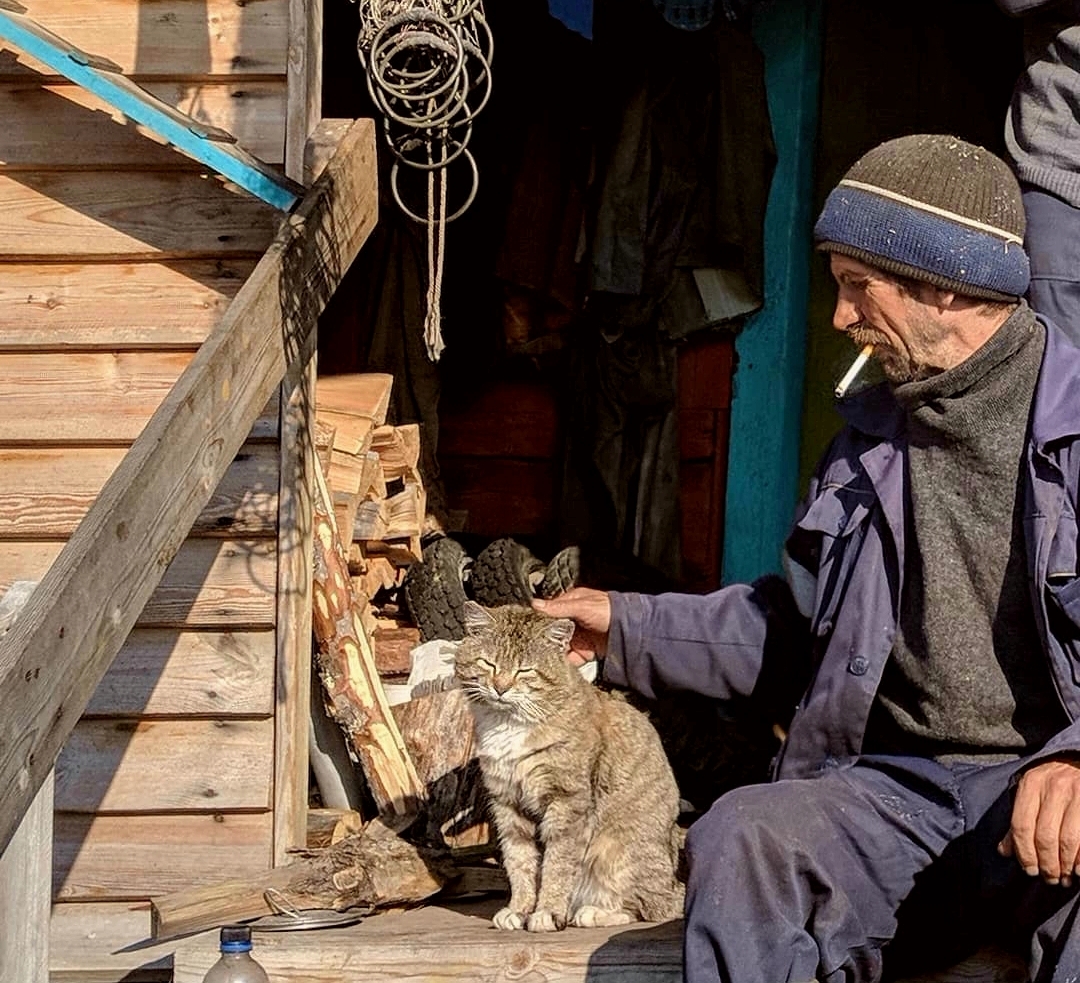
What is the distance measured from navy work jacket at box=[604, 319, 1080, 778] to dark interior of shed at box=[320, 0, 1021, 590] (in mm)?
2157

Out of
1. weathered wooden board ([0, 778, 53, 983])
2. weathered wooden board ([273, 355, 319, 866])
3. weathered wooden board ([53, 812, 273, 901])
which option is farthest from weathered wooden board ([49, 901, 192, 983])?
weathered wooden board ([0, 778, 53, 983])

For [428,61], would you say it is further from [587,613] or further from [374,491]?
[374,491]

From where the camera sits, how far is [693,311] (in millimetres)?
6086

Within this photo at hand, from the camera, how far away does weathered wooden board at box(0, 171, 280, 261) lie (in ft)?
14.8

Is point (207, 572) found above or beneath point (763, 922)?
above

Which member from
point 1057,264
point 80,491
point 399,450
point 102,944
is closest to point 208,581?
point 80,491

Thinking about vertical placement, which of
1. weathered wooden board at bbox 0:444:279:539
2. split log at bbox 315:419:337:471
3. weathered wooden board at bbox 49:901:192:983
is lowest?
weathered wooden board at bbox 49:901:192:983

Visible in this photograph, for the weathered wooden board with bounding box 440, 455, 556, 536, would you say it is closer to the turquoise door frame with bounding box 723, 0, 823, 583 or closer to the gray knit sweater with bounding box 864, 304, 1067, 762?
the turquoise door frame with bounding box 723, 0, 823, 583

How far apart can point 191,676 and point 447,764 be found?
81 centimetres

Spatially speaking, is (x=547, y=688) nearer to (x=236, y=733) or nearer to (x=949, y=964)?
(x=236, y=733)

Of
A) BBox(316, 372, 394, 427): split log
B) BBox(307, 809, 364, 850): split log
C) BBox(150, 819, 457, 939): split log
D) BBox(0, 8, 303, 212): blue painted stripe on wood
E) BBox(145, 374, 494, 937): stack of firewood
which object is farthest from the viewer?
BBox(316, 372, 394, 427): split log

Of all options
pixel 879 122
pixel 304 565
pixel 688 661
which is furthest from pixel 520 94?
pixel 688 661

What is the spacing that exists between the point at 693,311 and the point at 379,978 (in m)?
2.91

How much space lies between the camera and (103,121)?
4.55m
